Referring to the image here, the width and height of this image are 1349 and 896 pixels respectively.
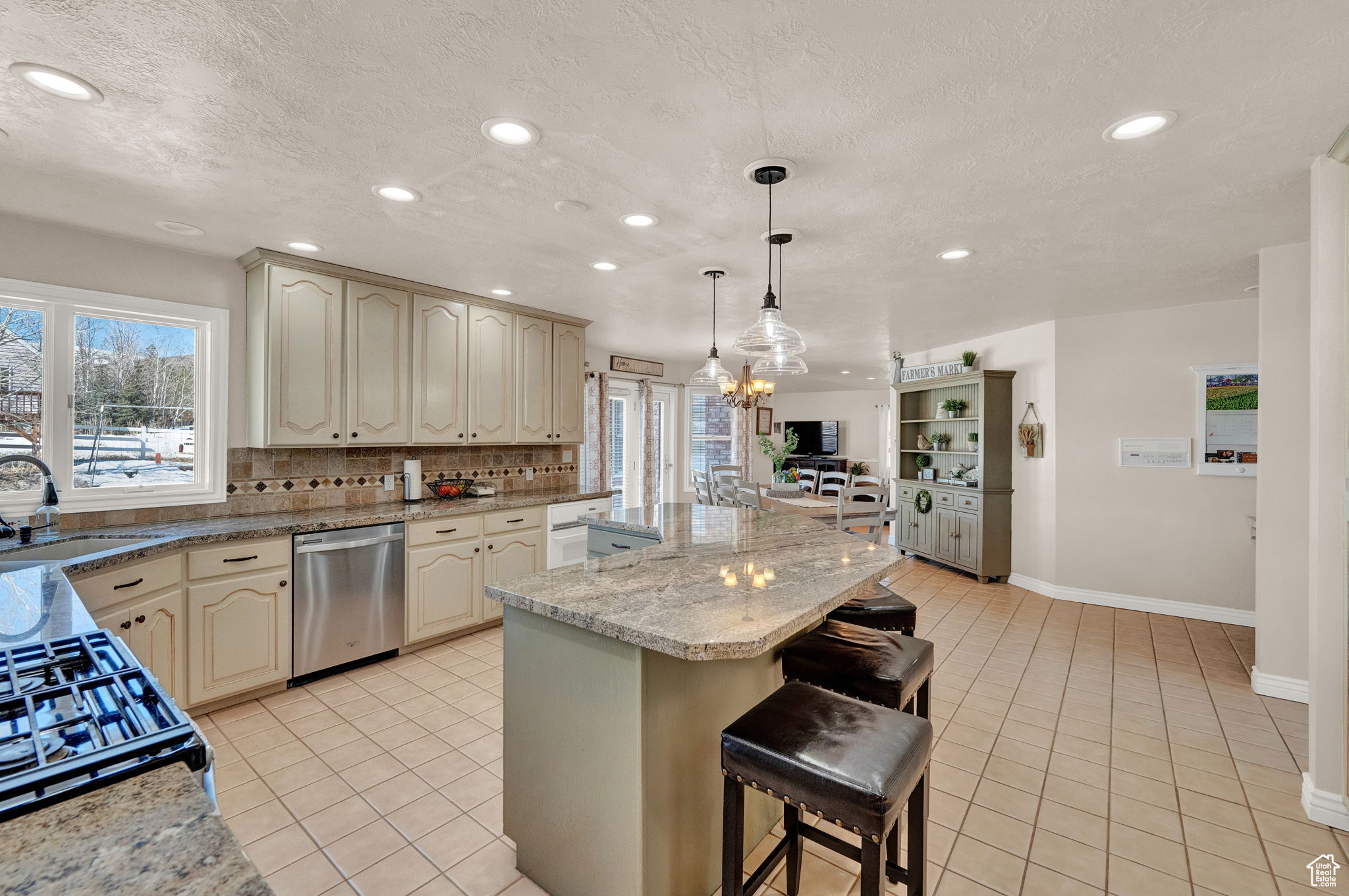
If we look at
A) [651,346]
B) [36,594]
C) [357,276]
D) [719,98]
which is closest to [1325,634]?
[719,98]

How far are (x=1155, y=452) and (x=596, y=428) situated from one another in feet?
16.7

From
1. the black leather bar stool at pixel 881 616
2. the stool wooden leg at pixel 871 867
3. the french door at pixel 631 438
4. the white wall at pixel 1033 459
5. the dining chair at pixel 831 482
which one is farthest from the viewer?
the french door at pixel 631 438

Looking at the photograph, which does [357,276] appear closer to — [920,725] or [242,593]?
[242,593]

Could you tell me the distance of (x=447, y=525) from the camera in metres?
3.74

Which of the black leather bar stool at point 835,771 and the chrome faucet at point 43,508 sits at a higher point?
the chrome faucet at point 43,508

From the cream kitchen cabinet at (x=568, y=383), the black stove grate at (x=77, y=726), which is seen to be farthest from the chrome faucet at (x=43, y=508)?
the cream kitchen cabinet at (x=568, y=383)

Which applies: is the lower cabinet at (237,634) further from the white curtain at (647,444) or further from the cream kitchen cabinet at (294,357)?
the white curtain at (647,444)

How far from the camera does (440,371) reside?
402 centimetres

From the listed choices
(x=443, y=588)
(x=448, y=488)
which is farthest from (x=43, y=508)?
(x=448, y=488)

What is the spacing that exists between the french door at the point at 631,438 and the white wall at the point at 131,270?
13.6 ft

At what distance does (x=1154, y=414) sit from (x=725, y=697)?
14.7ft

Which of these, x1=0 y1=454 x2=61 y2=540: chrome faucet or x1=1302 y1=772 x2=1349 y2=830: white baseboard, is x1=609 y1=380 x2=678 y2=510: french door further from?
x1=1302 y1=772 x2=1349 y2=830: white baseboard

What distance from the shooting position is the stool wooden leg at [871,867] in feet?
4.07

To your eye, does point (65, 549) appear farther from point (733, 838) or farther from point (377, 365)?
point (733, 838)
